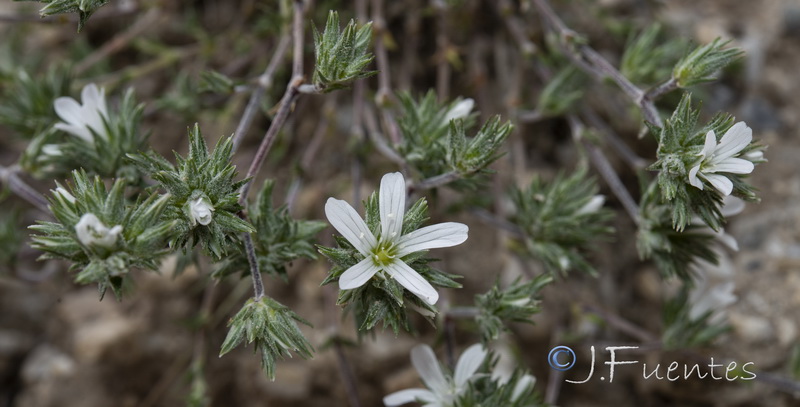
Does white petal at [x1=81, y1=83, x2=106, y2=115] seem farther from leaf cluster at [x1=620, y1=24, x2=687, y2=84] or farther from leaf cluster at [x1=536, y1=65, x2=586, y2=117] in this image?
leaf cluster at [x1=620, y1=24, x2=687, y2=84]

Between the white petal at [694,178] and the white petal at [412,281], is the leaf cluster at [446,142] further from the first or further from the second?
the white petal at [694,178]

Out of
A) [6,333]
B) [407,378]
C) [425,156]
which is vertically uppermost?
[425,156]

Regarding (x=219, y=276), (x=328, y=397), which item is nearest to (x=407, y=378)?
(x=328, y=397)

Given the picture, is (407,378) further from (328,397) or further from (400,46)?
(400,46)

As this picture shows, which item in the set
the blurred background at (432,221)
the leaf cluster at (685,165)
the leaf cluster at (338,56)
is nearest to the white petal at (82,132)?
the blurred background at (432,221)

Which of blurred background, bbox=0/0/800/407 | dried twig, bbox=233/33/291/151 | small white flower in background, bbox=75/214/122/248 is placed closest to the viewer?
small white flower in background, bbox=75/214/122/248

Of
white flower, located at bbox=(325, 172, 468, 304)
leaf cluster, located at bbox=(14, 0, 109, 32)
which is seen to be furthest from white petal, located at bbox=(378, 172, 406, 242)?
leaf cluster, located at bbox=(14, 0, 109, 32)
